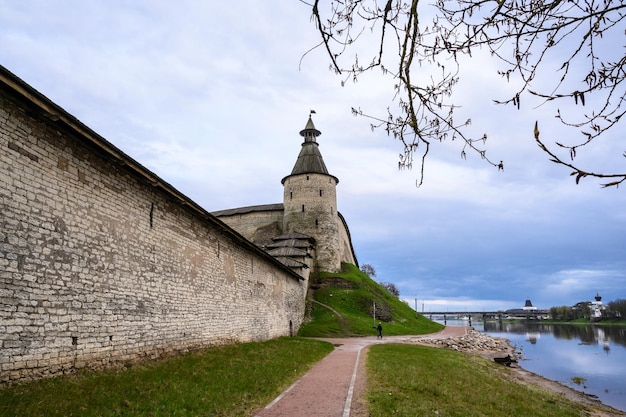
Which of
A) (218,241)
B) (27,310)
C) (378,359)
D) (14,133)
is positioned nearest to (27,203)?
(14,133)

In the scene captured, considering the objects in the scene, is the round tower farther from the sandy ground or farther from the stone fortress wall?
the stone fortress wall

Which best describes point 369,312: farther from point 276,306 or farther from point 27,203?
point 27,203

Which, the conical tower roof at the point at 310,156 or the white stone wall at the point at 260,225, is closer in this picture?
the conical tower roof at the point at 310,156

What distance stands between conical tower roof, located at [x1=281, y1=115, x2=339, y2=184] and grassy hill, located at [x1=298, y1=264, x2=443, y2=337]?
11.9 metres

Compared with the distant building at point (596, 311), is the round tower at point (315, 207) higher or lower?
higher

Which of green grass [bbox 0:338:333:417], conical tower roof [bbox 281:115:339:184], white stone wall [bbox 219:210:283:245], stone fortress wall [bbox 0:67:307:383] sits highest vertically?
conical tower roof [bbox 281:115:339:184]

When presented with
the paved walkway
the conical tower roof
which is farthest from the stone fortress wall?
the conical tower roof

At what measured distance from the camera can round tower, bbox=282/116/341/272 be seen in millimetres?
42906

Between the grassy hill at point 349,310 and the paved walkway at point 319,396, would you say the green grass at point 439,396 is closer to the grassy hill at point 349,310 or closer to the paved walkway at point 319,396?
the paved walkway at point 319,396

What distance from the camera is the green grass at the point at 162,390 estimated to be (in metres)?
5.74

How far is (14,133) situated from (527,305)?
206426mm

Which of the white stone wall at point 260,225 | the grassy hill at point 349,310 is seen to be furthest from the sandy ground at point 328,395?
the white stone wall at point 260,225

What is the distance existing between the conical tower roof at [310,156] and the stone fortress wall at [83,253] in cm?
3217

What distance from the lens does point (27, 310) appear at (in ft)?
21.5
